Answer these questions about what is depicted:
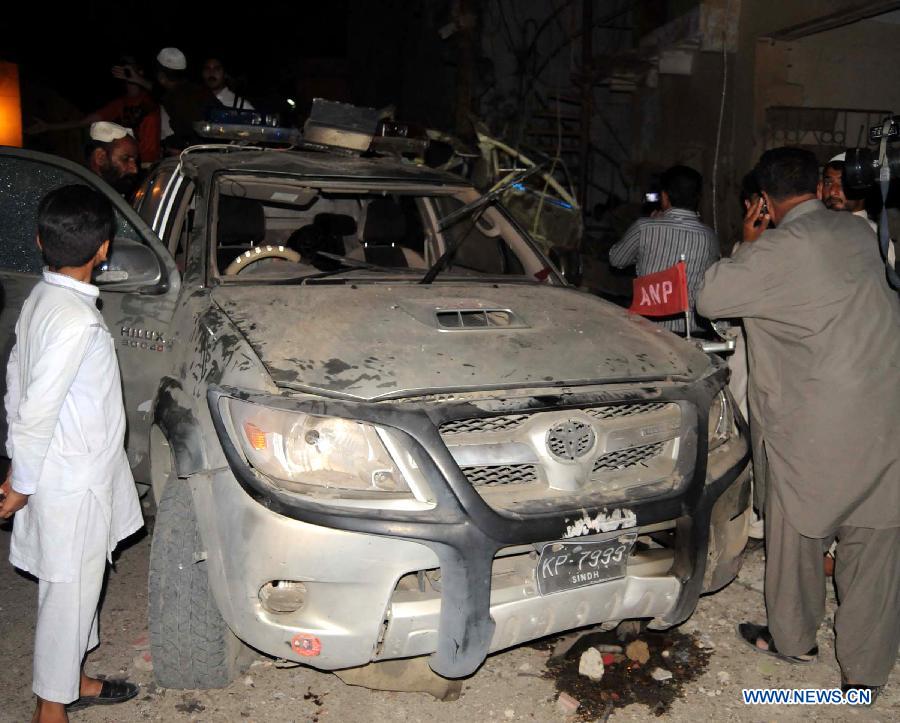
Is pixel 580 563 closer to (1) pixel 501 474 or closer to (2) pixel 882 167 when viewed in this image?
(1) pixel 501 474

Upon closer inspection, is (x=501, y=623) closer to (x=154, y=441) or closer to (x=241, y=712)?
(x=241, y=712)

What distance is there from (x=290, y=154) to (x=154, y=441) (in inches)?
68.5

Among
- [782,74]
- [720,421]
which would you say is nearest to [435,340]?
[720,421]

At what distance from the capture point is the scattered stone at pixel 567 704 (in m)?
2.98

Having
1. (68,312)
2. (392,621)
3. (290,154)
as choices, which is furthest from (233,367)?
(290,154)

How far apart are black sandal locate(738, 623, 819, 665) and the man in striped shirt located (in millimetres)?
1890

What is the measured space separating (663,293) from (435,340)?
4.39 feet

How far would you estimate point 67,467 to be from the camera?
2637 millimetres

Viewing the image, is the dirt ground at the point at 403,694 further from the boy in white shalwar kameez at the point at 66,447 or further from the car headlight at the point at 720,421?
the car headlight at the point at 720,421

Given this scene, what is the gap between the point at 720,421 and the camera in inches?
124

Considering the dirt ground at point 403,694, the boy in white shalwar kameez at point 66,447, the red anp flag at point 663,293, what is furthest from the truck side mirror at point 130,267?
the red anp flag at point 663,293

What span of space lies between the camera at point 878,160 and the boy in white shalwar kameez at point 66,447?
2656 mm

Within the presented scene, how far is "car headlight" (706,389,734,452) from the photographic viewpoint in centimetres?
310

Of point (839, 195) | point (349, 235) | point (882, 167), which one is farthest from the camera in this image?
point (349, 235)
